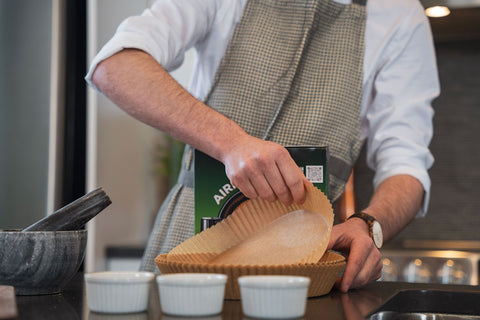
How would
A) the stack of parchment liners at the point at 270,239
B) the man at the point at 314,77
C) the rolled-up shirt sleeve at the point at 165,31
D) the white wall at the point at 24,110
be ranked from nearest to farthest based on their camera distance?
the stack of parchment liners at the point at 270,239
the rolled-up shirt sleeve at the point at 165,31
the man at the point at 314,77
the white wall at the point at 24,110

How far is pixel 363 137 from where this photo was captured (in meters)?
1.30

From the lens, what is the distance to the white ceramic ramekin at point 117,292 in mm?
548

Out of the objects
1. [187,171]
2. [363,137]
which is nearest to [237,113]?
[187,171]

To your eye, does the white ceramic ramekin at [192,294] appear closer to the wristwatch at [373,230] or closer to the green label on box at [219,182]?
the green label on box at [219,182]

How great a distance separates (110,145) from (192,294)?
6.14ft

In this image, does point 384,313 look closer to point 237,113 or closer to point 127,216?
point 237,113

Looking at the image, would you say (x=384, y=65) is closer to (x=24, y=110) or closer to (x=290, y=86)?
(x=290, y=86)

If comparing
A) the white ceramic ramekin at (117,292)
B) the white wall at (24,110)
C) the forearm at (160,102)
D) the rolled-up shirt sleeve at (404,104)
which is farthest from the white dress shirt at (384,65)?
the white wall at (24,110)

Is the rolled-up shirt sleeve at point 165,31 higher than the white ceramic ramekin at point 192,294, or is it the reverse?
the rolled-up shirt sleeve at point 165,31

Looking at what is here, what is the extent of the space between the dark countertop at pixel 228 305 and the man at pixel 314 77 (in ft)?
1.13

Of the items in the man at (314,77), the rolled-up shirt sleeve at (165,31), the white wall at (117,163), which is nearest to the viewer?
the rolled-up shirt sleeve at (165,31)

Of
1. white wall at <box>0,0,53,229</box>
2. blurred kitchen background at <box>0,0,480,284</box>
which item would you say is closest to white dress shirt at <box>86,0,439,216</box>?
blurred kitchen background at <box>0,0,480,284</box>

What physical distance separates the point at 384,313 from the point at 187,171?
0.62 m

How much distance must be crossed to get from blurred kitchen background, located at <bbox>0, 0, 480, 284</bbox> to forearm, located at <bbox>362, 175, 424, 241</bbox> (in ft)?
3.07
